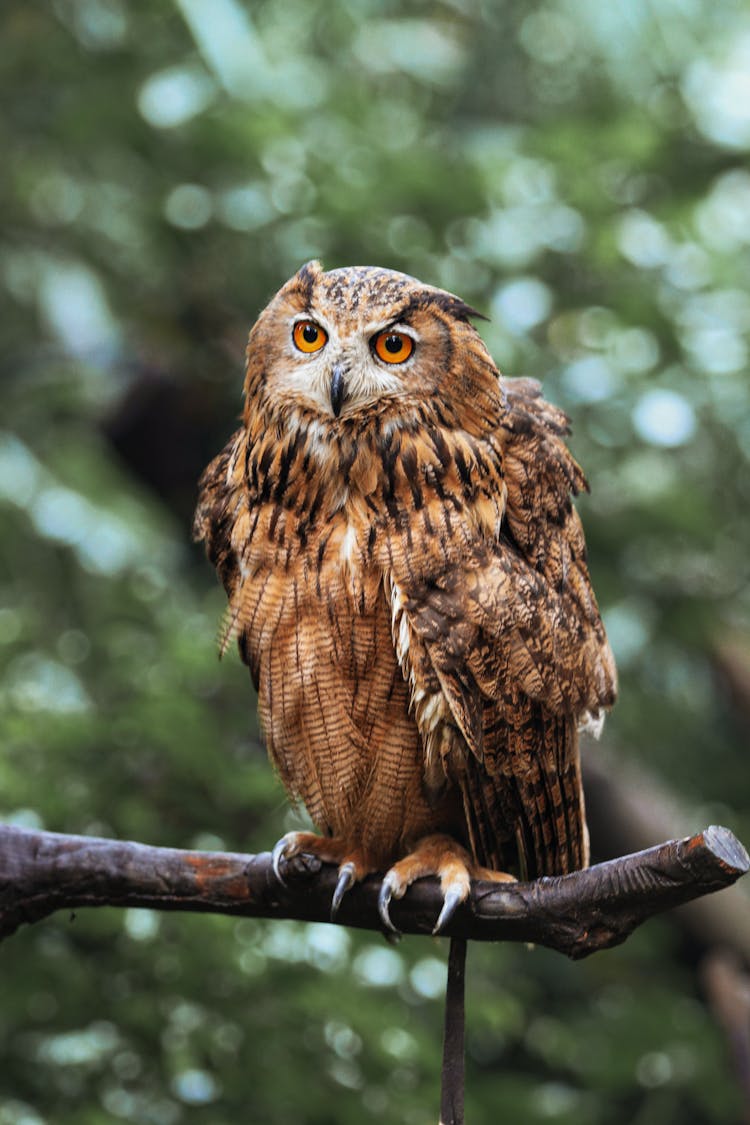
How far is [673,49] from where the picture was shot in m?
3.35

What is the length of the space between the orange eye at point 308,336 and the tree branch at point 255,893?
0.81 m

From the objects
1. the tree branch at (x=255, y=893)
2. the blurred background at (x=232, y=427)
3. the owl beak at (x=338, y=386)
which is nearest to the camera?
the tree branch at (x=255, y=893)

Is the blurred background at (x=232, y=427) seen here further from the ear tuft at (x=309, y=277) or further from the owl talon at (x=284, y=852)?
the ear tuft at (x=309, y=277)

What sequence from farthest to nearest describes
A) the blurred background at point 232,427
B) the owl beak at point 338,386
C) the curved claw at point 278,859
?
the blurred background at point 232,427 → the curved claw at point 278,859 → the owl beak at point 338,386

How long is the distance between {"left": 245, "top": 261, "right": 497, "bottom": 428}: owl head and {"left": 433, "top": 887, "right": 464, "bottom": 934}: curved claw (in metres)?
0.74

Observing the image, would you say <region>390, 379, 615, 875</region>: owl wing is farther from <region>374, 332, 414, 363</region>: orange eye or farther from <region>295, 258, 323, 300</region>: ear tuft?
<region>295, 258, 323, 300</region>: ear tuft

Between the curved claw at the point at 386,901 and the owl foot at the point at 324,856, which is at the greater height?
the owl foot at the point at 324,856

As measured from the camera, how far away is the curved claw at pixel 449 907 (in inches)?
72.0

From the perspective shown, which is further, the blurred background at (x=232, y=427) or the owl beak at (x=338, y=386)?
the blurred background at (x=232, y=427)

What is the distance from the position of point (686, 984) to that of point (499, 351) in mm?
2318

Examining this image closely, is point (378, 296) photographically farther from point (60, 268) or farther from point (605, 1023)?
point (60, 268)

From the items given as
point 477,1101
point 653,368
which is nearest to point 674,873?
point 477,1101

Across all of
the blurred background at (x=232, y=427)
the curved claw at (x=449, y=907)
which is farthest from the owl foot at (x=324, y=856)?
the blurred background at (x=232, y=427)

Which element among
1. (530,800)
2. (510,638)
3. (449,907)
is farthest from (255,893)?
(510,638)
